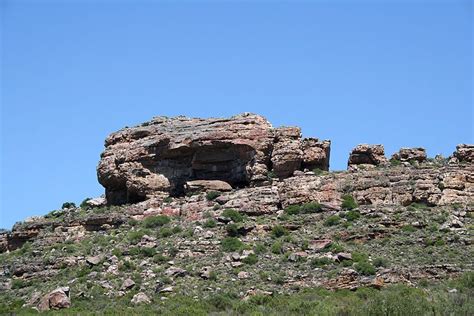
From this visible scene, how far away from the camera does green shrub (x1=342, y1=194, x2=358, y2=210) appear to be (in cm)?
6281

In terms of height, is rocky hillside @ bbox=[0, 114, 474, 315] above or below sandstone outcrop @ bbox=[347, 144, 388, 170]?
below

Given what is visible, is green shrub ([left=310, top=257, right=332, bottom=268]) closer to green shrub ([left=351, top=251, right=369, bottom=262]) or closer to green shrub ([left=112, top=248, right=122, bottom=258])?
green shrub ([left=351, top=251, right=369, bottom=262])

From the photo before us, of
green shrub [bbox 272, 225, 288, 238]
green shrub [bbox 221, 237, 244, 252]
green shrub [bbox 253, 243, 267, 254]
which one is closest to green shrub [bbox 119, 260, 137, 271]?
green shrub [bbox 221, 237, 244, 252]

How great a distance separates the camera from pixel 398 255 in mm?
56062

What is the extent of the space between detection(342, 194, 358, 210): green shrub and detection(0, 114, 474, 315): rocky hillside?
0.14m

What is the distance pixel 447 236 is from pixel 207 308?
49.7 ft

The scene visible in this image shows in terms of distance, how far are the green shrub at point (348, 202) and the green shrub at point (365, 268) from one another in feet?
28.1


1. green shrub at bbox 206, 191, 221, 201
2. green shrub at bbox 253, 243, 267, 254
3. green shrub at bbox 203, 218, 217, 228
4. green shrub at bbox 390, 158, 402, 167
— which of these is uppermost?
green shrub at bbox 390, 158, 402, 167

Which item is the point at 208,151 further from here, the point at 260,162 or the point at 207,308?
the point at 207,308

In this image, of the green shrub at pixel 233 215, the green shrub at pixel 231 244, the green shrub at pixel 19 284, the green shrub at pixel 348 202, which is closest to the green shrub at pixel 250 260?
the green shrub at pixel 231 244

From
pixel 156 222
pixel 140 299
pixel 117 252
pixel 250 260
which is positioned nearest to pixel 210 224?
pixel 156 222

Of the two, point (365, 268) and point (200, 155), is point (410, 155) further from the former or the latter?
point (365, 268)

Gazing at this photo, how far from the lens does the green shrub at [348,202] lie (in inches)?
2473

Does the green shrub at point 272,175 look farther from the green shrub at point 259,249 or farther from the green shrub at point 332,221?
the green shrub at point 259,249
